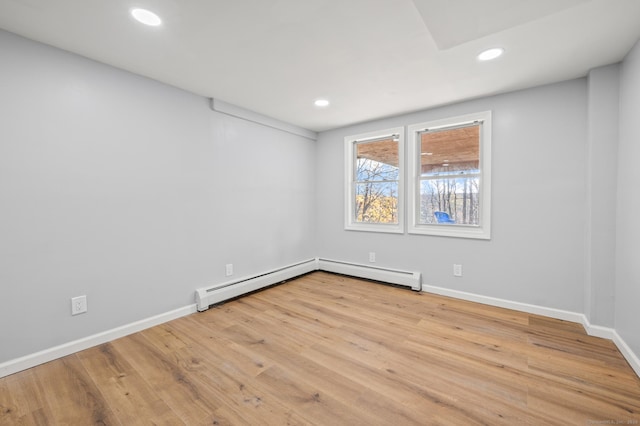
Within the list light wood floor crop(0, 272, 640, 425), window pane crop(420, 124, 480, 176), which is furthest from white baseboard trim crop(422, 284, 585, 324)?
window pane crop(420, 124, 480, 176)

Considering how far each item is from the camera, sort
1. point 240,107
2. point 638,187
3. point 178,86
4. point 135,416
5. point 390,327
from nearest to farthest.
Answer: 1. point 135,416
2. point 638,187
3. point 390,327
4. point 178,86
5. point 240,107

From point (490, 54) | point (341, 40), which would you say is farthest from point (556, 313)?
point (341, 40)

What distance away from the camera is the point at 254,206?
3.61 meters

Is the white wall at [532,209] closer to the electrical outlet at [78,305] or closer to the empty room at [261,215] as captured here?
the empty room at [261,215]

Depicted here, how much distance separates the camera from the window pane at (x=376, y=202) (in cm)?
392

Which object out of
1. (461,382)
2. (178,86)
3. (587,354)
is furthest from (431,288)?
(178,86)

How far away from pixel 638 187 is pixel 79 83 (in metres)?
4.24

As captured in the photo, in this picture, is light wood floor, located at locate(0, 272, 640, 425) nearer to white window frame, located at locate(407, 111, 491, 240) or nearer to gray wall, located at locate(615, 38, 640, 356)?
gray wall, located at locate(615, 38, 640, 356)

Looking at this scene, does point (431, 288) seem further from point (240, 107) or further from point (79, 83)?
point (79, 83)

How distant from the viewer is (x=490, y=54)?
2.14 m

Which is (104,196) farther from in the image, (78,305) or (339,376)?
(339,376)

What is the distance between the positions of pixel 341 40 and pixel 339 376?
7.73 ft

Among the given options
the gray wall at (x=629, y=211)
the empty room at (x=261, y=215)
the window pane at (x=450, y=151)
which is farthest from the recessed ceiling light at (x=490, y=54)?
the window pane at (x=450, y=151)

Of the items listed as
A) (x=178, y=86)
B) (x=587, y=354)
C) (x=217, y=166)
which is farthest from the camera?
(x=217, y=166)
